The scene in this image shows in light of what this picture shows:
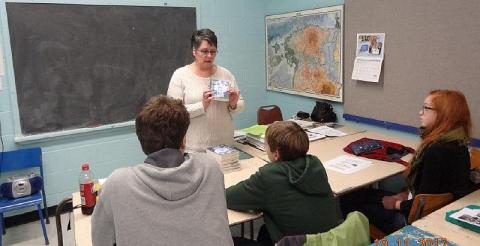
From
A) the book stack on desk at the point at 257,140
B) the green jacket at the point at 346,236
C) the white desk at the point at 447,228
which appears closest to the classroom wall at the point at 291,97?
the book stack on desk at the point at 257,140

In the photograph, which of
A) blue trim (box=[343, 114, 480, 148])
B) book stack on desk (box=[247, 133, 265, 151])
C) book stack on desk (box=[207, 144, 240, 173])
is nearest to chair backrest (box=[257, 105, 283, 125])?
blue trim (box=[343, 114, 480, 148])

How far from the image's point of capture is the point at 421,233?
1.56 m

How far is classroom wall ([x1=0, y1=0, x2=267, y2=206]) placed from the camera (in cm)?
319

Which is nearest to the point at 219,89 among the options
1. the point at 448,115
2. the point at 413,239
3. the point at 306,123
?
the point at 306,123

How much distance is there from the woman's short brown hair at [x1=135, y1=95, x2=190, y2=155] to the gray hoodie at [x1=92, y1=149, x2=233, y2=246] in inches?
2.0

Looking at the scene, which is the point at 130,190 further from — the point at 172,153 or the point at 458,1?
the point at 458,1

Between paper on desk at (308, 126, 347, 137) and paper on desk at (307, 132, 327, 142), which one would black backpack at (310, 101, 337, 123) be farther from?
paper on desk at (307, 132, 327, 142)

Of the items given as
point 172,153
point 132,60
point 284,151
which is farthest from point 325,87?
point 172,153

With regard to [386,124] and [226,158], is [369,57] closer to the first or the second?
[386,124]

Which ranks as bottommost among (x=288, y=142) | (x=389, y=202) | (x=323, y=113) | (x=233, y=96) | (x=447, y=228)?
(x=389, y=202)

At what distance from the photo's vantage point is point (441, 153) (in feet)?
6.11

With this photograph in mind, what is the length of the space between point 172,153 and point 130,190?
7.0 inches

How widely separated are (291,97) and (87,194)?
2835mm

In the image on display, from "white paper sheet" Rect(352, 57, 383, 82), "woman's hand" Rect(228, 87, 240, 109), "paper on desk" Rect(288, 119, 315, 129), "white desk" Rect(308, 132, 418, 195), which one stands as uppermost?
"white paper sheet" Rect(352, 57, 383, 82)
